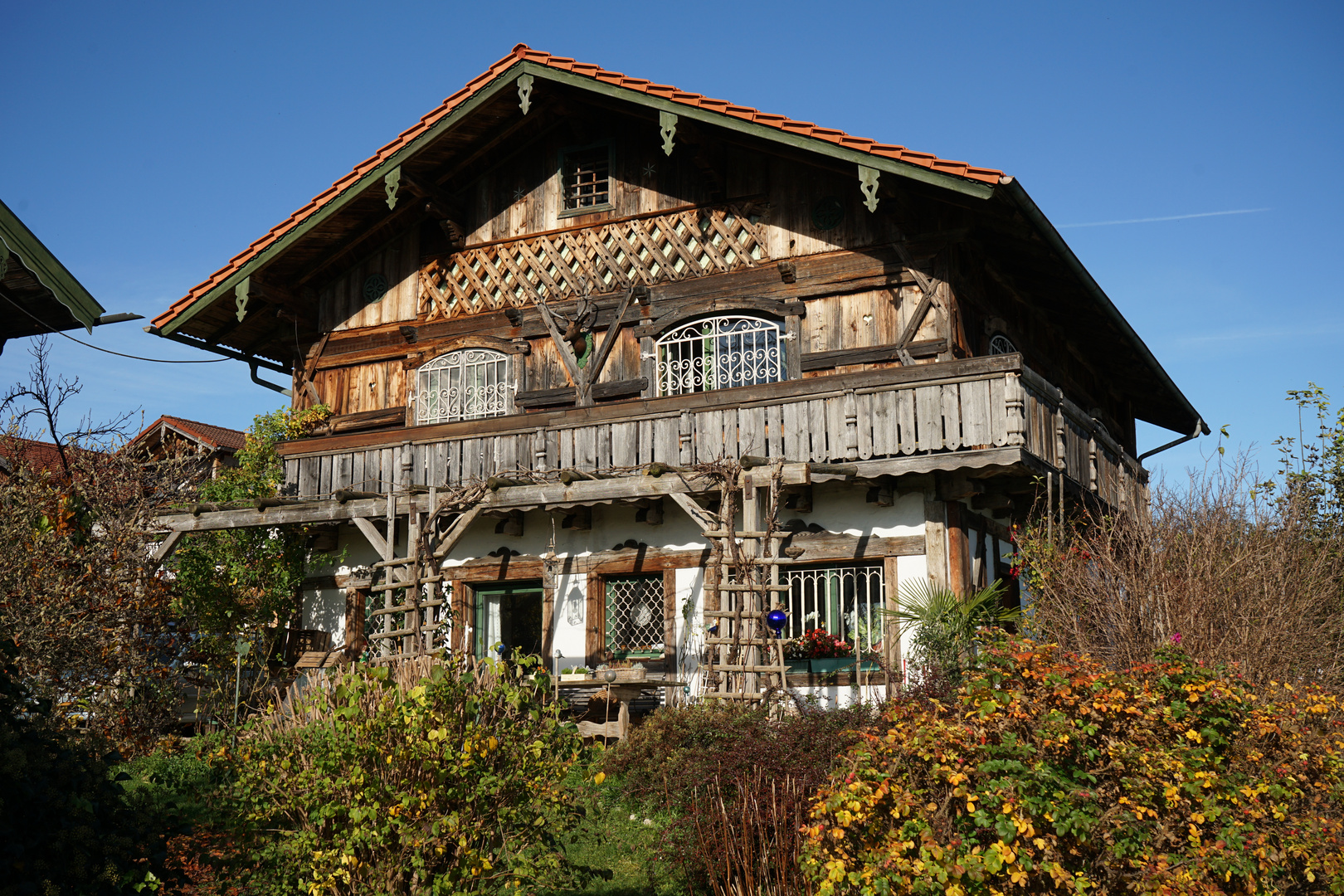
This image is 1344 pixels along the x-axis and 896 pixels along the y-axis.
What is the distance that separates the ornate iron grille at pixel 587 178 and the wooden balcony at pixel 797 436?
3.67 meters

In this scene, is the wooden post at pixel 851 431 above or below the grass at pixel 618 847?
above

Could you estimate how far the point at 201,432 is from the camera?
1378 inches

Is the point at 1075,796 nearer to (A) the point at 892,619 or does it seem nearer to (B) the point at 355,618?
(A) the point at 892,619

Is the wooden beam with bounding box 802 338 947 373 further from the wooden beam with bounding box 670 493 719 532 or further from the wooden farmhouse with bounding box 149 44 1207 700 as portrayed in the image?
the wooden beam with bounding box 670 493 719 532

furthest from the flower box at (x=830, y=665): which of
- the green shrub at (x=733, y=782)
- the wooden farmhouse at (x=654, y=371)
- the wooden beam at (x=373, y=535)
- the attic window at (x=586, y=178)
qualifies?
the attic window at (x=586, y=178)

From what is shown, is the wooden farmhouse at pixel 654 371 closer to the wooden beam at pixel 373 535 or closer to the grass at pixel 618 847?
the wooden beam at pixel 373 535

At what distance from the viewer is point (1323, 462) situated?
1775cm

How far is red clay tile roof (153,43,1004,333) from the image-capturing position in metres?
13.6

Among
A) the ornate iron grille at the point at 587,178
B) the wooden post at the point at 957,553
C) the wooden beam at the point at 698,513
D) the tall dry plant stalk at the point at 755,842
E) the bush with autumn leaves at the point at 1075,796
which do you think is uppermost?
the ornate iron grille at the point at 587,178

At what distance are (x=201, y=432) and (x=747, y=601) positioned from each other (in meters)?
26.7

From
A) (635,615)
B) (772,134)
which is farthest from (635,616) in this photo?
(772,134)

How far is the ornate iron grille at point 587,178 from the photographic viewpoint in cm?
1728

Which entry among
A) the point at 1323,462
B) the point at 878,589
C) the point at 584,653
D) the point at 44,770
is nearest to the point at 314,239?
the point at 584,653

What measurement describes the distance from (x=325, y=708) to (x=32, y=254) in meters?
6.15
